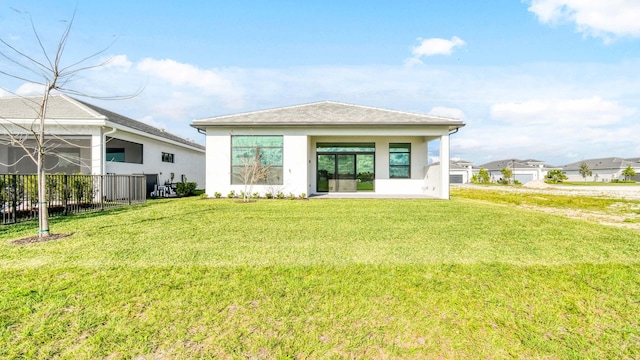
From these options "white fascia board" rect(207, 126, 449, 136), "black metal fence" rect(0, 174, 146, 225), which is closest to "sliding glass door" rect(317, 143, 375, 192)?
"white fascia board" rect(207, 126, 449, 136)

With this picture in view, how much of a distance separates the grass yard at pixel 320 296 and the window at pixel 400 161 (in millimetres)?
9992

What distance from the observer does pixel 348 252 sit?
4.55 m

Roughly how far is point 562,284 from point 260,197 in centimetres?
1148

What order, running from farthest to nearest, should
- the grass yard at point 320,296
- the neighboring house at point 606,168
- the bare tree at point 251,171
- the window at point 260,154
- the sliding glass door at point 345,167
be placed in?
the neighboring house at point 606,168, the sliding glass door at point 345,167, the window at point 260,154, the bare tree at point 251,171, the grass yard at point 320,296

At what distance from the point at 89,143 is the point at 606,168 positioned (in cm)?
7849

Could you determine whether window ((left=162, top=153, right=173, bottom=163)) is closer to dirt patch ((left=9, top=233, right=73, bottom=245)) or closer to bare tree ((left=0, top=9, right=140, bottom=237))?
bare tree ((left=0, top=9, right=140, bottom=237))

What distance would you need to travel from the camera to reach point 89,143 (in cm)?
1234

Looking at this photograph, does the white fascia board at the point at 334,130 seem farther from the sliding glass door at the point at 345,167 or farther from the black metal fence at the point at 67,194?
the black metal fence at the point at 67,194

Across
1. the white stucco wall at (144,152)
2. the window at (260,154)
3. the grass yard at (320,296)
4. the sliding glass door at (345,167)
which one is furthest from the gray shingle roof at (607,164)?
the white stucco wall at (144,152)

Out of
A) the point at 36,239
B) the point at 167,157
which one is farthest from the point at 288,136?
the point at 36,239

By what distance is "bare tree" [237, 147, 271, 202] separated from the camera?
1295 cm

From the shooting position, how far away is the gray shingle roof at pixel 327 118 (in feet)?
42.6

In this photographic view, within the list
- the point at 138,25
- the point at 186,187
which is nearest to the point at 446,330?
the point at 138,25

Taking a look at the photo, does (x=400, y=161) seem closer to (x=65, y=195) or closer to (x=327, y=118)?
(x=327, y=118)
